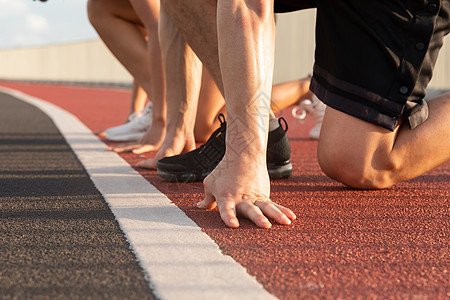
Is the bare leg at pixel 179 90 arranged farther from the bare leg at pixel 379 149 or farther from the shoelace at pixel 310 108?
the shoelace at pixel 310 108

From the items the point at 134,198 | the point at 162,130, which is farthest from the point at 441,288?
the point at 162,130

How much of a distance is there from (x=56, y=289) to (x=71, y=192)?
1261mm

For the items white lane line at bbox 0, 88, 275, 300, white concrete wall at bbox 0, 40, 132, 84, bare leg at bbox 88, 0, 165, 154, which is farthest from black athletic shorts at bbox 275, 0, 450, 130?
white concrete wall at bbox 0, 40, 132, 84

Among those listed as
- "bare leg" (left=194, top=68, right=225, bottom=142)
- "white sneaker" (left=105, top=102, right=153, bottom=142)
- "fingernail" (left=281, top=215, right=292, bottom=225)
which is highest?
"fingernail" (left=281, top=215, right=292, bottom=225)

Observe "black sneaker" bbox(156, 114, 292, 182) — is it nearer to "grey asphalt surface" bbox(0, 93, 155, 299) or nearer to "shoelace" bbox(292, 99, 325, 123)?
"grey asphalt surface" bbox(0, 93, 155, 299)

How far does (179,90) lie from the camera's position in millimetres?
3441

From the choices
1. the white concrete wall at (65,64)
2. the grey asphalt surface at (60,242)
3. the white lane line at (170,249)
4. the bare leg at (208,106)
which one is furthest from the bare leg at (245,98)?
the white concrete wall at (65,64)

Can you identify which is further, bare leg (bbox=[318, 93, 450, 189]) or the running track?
bare leg (bbox=[318, 93, 450, 189])

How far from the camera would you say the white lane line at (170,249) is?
1.41m

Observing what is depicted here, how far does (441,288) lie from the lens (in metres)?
1.47

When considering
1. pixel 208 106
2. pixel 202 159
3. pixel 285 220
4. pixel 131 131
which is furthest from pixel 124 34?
pixel 285 220

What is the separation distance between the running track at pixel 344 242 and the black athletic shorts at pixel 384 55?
1.31 ft

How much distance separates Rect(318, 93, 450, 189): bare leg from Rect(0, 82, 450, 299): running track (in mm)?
85

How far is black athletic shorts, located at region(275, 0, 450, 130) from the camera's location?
2.66 m
